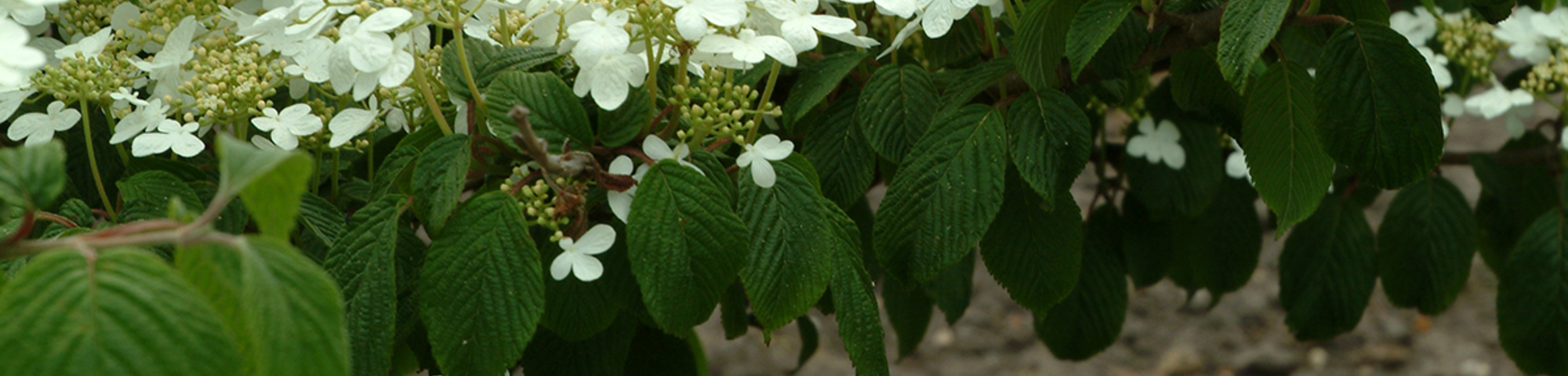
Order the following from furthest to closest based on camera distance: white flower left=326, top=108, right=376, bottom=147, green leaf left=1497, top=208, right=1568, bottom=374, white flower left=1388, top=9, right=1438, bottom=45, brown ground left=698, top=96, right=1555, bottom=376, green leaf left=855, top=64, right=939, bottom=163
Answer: brown ground left=698, top=96, right=1555, bottom=376 < white flower left=1388, top=9, right=1438, bottom=45 < green leaf left=1497, top=208, right=1568, bottom=374 < green leaf left=855, top=64, right=939, bottom=163 < white flower left=326, top=108, right=376, bottom=147

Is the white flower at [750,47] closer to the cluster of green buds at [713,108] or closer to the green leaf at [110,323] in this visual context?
the cluster of green buds at [713,108]

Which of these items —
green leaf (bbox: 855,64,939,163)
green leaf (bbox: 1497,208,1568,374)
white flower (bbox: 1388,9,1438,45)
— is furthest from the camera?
white flower (bbox: 1388,9,1438,45)

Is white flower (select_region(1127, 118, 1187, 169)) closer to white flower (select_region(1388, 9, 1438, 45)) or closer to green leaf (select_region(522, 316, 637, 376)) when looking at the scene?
white flower (select_region(1388, 9, 1438, 45))

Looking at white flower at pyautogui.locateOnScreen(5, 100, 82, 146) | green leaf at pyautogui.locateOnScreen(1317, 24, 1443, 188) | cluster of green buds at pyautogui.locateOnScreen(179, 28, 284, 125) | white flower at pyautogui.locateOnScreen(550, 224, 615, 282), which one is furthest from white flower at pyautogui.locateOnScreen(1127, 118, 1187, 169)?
white flower at pyautogui.locateOnScreen(5, 100, 82, 146)

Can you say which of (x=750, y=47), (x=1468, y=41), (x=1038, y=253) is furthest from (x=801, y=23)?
(x=1468, y=41)

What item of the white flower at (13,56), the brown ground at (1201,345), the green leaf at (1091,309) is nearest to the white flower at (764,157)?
the white flower at (13,56)

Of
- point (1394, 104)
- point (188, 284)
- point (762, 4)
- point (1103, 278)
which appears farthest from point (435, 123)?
point (1103, 278)

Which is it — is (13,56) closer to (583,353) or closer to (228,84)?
(228,84)
